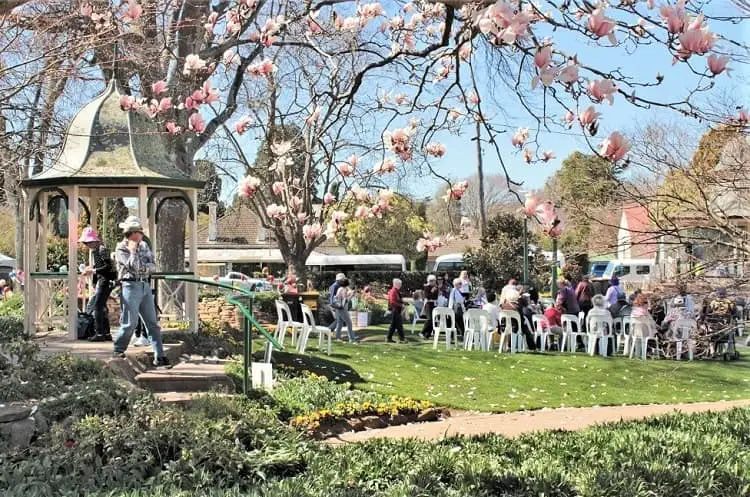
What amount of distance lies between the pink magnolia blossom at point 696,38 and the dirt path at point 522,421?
4722 mm

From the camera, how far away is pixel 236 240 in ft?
160

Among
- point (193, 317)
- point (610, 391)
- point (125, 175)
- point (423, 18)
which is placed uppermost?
point (423, 18)

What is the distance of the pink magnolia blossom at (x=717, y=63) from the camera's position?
4320mm

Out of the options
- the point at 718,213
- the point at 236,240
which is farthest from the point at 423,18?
the point at 236,240

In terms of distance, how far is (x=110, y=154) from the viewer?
37.4 ft

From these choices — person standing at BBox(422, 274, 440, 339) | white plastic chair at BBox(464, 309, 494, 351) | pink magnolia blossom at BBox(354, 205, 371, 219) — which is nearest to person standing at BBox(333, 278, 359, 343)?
white plastic chair at BBox(464, 309, 494, 351)

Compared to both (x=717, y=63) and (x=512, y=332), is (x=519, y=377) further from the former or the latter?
(x=717, y=63)

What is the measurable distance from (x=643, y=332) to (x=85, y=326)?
9819 millimetres

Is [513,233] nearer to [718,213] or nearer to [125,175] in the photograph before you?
[125,175]

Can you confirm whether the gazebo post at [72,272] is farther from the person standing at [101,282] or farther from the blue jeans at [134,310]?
the blue jeans at [134,310]

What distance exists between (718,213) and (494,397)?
445 cm

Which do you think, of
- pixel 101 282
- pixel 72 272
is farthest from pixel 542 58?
pixel 72 272

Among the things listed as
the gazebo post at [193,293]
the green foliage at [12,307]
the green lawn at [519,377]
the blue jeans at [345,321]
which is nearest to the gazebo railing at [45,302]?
the gazebo post at [193,293]

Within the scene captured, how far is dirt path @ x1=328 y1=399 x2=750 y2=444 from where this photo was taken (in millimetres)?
8406
